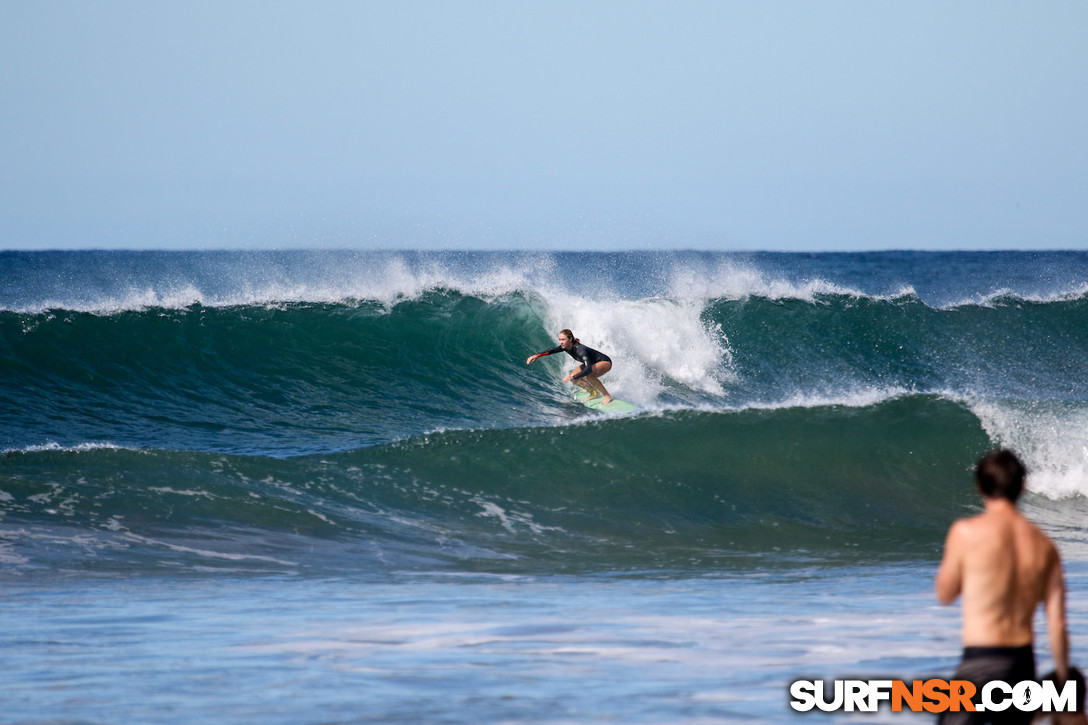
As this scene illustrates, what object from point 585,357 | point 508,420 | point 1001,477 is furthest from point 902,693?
point 508,420

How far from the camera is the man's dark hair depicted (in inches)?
115

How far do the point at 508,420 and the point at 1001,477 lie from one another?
10.8 meters

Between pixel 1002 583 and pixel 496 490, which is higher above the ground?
pixel 496 490

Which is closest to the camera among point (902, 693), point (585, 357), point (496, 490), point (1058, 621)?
point (1058, 621)

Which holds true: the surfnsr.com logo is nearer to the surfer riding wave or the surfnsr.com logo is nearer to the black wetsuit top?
the surfer riding wave

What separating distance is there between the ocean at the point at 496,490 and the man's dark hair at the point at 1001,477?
1354mm

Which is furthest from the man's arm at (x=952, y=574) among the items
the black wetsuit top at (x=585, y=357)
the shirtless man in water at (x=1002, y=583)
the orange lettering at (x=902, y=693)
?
the black wetsuit top at (x=585, y=357)

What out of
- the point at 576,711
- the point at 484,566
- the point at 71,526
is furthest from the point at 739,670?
the point at 71,526

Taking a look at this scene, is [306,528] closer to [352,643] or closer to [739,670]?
[352,643]

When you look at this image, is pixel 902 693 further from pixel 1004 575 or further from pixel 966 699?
pixel 1004 575

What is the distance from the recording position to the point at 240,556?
768 cm

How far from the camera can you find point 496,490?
33.1 ft

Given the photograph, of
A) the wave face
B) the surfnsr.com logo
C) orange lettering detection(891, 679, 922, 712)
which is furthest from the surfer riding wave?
the surfnsr.com logo

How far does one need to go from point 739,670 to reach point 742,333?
13205mm
